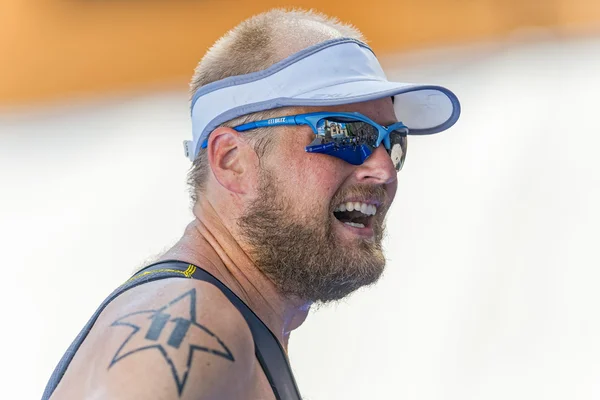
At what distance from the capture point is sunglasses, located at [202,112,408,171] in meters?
1.62

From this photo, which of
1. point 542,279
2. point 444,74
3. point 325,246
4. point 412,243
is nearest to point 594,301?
point 542,279

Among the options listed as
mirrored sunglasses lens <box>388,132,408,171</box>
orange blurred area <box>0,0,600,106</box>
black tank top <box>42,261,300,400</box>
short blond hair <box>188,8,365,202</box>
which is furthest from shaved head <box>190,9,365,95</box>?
orange blurred area <box>0,0,600,106</box>

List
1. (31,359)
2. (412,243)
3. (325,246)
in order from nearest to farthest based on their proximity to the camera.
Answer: (325,246)
(31,359)
(412,243)

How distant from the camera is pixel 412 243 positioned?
3.43 meters

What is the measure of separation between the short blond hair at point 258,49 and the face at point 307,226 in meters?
0.06

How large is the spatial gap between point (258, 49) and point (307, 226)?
0.38 m

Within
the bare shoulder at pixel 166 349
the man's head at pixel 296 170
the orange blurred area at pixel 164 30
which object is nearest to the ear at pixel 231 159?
the man's head at pixel 296 170

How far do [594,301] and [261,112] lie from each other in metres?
1.98

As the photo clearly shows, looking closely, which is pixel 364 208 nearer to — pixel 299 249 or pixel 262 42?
pixel 299 249

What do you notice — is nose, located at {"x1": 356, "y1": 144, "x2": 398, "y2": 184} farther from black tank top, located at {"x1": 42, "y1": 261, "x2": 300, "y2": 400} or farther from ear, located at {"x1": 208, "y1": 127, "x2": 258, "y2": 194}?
black tank top, located at {"x1": 42, "y1": 261, "x2": 300, "y2": 400}

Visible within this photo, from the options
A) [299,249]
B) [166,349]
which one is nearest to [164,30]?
[299,249]

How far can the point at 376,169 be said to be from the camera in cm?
168

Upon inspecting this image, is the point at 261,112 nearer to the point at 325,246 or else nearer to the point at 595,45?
the point at 325,246

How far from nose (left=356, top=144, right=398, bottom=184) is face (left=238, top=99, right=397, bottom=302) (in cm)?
1
